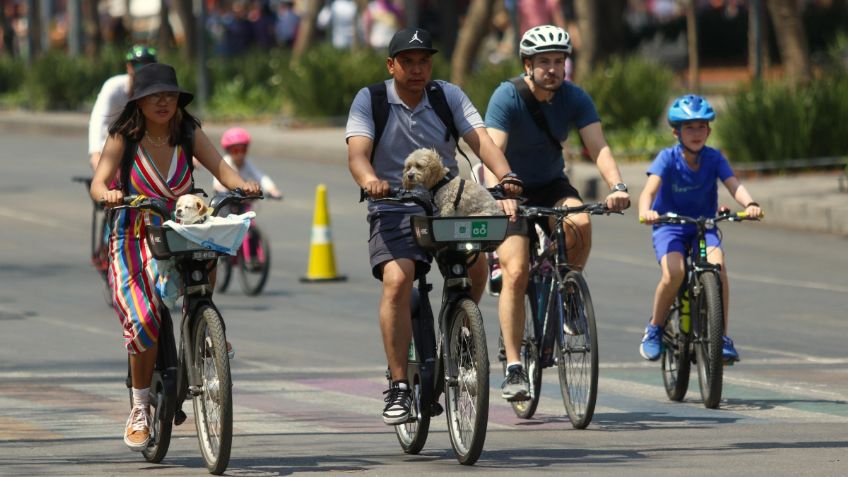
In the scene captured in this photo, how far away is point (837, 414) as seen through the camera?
10.1 metres

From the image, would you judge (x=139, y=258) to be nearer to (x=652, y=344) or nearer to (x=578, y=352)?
(x=578, y=352)

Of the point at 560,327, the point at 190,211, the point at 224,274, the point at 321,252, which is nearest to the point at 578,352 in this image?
the point at 560,327

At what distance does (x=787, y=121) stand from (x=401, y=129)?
14786mm

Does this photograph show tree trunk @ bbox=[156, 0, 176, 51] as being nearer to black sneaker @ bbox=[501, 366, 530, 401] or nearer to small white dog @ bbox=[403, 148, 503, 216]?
black sneaker @ bbox=[501, 366, 530, 401]

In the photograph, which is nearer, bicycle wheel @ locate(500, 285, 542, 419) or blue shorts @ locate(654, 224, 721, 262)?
bicycle wheel @ locate(500, 285, 542, 419)

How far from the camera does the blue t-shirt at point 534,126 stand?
33.3ft

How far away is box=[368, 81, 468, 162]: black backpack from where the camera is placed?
876 cm

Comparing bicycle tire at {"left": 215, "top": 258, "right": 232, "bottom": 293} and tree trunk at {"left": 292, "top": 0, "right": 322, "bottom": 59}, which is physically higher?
tree trunk at {"left": 292, "top": 0, "right": 322, "bottom": 59}

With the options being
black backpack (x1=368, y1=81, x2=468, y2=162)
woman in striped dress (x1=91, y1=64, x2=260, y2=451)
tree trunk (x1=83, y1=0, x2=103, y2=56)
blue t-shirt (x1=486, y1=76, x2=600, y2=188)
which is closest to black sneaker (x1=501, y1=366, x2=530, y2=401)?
black backpack (x1=368, y1=81, x2=468, y2=162)

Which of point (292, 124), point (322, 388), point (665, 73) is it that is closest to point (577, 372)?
point (322, 388)

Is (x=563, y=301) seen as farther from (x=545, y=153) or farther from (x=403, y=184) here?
(x=403, y=184)

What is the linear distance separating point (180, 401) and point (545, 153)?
2.65 m

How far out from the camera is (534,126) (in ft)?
33.4

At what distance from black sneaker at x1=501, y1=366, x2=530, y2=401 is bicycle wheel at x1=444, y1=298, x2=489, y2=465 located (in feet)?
2.38
